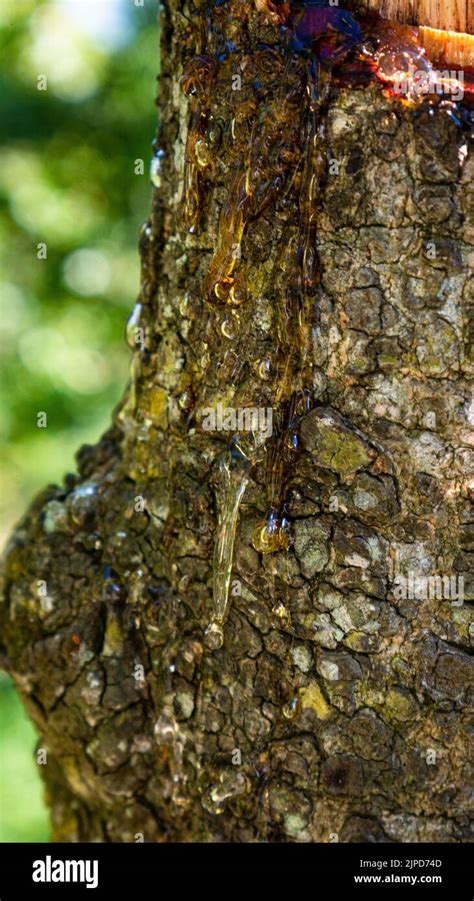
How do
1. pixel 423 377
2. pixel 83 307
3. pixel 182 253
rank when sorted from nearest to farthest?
1. pixel 423 377
2. pixel 182 253
3. pixel 83 307

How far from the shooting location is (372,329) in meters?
0.86

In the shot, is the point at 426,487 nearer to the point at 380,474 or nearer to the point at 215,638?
the point at 380,474

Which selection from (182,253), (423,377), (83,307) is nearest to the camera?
(423,377)

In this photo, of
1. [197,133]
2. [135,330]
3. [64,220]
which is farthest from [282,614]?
[64,220]

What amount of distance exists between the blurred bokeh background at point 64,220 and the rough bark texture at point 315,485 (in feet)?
4.03

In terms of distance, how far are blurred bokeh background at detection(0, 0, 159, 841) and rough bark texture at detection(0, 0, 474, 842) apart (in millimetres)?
1229

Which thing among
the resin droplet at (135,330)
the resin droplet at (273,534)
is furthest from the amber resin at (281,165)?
the resin droplet at (135,330)

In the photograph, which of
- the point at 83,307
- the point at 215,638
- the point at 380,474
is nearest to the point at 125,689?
the point at 215,638

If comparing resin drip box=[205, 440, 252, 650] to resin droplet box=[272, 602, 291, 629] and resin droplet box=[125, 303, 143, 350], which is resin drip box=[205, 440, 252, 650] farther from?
resin droplet box=[125, 303, 143, 350]

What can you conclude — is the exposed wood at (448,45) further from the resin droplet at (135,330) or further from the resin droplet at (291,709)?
the resin droplet at (291,709)

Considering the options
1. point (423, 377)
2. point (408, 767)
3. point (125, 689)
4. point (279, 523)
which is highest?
point (423, 377)

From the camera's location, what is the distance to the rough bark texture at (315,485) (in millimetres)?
850

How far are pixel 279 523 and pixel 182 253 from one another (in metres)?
0.33

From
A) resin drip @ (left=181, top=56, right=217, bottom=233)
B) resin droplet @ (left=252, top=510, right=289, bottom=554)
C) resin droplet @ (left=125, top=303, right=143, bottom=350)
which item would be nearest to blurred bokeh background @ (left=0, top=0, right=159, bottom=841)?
resin droplet @ (left=125, top=303, right=143, bottom=350)
